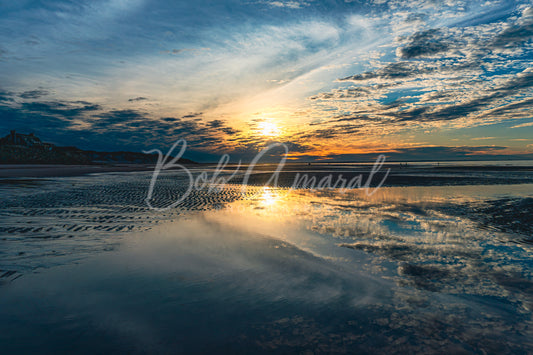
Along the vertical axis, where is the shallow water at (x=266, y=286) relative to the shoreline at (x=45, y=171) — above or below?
above

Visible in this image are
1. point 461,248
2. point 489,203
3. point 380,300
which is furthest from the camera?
point 489,203

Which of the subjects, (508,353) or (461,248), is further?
(461,248)

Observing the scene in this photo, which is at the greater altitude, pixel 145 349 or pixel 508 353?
pixel 508 353

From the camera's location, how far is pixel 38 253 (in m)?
7.67

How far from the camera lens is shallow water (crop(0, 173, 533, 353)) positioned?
3.99 meters

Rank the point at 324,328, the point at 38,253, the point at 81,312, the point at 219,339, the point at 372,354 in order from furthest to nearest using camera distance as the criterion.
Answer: the point at 38,253 < the point at 81,312 < the point at 324,328 < the point at 219,339 < the point at 372,354

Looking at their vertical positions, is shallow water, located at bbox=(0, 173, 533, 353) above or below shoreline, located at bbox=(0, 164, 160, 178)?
above

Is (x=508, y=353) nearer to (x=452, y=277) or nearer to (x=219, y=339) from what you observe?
(x=452, y=277)

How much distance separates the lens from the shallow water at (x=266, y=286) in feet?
13.1

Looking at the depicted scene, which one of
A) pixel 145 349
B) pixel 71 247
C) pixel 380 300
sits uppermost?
pixel 380 300

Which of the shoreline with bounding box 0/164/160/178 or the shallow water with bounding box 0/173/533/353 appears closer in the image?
the shallow water with bounding box 0/173/533/353

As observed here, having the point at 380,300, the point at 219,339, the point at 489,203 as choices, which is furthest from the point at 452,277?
the point at 489,203

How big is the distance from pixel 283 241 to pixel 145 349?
5810 mm

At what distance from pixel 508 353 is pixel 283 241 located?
6079mm
